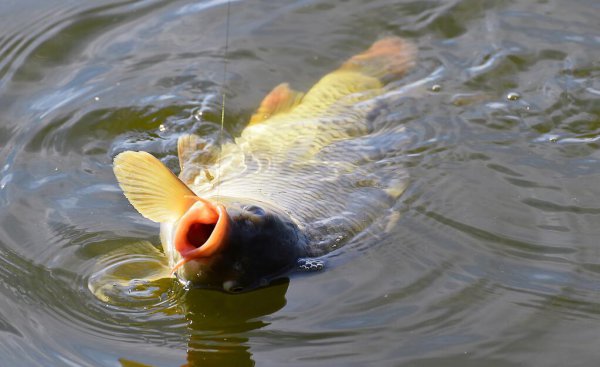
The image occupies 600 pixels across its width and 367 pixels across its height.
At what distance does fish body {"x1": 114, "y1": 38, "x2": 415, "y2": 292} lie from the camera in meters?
3.53

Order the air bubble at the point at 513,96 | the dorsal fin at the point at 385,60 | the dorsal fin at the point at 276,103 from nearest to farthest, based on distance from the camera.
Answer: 1. the dorsal fin at the point at 276,103
2. the air bubble at the point at 513,96
3. the dorsal fin at the point at 385,60

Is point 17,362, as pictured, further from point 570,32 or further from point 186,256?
point 570,32

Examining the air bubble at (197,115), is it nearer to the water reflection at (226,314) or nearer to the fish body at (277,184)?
the fish body at (277,184)

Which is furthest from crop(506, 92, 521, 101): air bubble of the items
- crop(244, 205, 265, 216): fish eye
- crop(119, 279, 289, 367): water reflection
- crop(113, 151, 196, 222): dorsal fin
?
crop(113, 151, 196, 222): dorsal fin

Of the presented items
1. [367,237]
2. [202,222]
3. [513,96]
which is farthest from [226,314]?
[513,96]

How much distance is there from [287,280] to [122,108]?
1.86 meters

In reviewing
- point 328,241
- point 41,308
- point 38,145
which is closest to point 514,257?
point 328,241

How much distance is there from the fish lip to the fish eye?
208 mm

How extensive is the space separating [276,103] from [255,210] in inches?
68.4

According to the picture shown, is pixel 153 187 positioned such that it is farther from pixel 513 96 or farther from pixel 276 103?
pixel 513 96

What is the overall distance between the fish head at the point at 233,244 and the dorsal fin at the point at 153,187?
0.23 ft

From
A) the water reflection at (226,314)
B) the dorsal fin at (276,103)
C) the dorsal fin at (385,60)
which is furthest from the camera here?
the dorsal fin at (385,60)

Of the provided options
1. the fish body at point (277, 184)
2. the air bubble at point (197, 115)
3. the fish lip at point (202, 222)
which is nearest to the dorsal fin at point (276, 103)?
the fish body at point (277, 184)

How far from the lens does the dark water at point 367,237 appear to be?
376 cm
